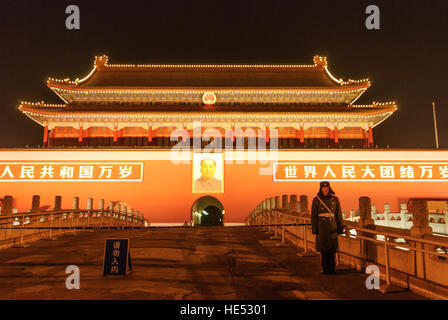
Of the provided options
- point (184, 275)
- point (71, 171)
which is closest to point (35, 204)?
point (184, 275)

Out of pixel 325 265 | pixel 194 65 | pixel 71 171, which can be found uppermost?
pixel 194 65

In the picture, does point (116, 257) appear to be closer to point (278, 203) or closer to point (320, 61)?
point (278, 203)

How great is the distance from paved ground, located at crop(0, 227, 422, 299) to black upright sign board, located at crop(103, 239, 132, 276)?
14 centimetres

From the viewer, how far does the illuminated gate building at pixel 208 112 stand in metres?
22.2

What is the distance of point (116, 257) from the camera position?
5.62 m

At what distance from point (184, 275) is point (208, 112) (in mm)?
16983

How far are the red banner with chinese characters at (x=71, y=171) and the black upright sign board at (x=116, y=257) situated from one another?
14406 millimetres

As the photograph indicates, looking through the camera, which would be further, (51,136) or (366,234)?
(51,136)

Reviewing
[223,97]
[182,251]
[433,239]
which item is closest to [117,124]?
[223,97]

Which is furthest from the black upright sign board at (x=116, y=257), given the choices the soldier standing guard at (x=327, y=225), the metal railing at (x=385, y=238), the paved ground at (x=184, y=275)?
the metal railing at (x=385, y=238)

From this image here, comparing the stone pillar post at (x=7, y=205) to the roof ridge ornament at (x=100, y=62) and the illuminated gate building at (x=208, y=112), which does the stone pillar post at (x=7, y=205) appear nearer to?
the illuminated gate building at (x=208, y=112)

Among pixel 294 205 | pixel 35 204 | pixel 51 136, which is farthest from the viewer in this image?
pixel 51 136
